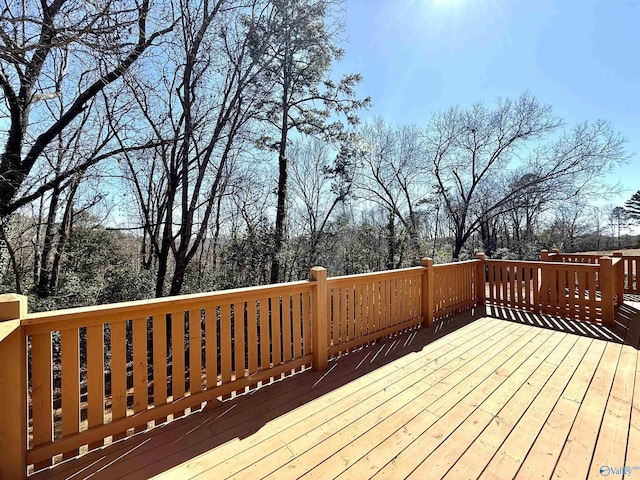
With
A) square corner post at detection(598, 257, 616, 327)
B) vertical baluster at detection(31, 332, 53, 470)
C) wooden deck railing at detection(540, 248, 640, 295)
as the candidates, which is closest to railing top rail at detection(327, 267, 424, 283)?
vertical baluster at detection(31, 332, 53, 470)

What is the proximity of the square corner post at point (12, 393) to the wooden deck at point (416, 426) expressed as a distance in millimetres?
207

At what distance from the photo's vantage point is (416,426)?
72.7 inches

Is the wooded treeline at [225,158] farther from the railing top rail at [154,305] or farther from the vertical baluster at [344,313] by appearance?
the vertical baluster at [344,313]

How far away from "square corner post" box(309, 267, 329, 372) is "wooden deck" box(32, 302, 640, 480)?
5.2 inches

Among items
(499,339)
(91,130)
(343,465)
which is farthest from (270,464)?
(91,130)

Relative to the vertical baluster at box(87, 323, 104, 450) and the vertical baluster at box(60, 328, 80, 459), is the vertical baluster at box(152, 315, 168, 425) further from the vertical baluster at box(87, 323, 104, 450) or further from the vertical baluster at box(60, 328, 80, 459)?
the vertical baluster at box(60, 328, 80, 459)

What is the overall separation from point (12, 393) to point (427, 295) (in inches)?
157

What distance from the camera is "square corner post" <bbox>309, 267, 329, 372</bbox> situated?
2654 mm

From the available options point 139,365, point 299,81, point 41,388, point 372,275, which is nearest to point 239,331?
point 139,365

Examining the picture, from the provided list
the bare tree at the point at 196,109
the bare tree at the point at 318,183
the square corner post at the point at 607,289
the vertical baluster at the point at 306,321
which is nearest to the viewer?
the vertical baluster at the point at 306,321

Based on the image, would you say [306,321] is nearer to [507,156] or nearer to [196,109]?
[196,109]

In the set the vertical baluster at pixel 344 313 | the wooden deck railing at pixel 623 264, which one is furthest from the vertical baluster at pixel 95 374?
the wooden deck railing at pixel 623 264

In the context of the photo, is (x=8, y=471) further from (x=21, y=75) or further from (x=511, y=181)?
(x=511, y=181)

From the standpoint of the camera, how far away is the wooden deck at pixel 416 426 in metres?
1.50
